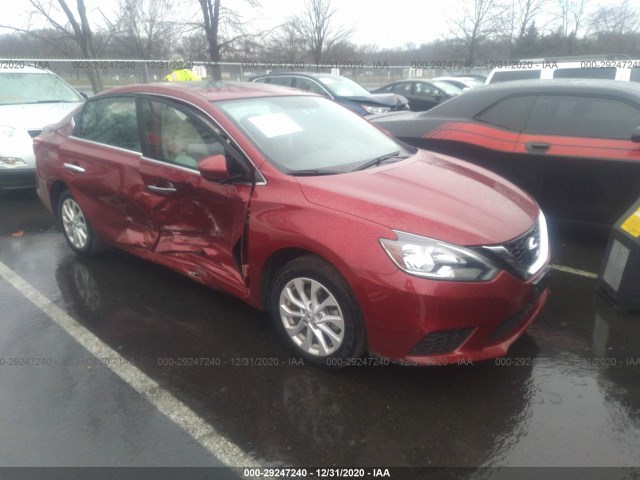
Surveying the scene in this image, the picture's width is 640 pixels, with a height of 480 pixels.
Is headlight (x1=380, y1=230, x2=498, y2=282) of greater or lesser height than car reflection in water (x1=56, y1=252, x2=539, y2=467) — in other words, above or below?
above

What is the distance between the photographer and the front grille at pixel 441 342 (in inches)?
98.6

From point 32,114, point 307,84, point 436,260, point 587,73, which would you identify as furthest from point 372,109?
point 436,260

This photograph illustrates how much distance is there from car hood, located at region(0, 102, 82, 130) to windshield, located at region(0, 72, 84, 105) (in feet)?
0.99

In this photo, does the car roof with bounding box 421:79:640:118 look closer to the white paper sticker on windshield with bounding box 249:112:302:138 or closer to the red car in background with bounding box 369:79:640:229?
the red car in background with bounding box 369:79:640:229

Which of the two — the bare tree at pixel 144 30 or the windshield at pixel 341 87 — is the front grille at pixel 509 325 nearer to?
the windshield at pixel 341 87

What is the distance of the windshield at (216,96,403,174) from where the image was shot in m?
3.15

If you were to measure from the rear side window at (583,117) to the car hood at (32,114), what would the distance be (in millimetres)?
6286

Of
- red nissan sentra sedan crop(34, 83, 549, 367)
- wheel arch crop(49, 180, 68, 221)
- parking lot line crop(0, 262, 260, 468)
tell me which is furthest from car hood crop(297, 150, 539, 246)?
wheel arch crop(49, 180, 68, 221)

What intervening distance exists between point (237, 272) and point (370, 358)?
3.33 feet

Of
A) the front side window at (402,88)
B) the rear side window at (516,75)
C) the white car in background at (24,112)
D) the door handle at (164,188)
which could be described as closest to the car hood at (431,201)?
the door handle at (164,188)

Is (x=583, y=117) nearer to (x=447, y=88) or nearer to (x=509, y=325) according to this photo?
A: (x=509, y=325)

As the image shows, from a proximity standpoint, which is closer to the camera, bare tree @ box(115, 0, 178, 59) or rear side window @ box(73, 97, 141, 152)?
rear side window @ box(73, 97, 141, 152)

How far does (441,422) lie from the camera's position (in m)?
2.54

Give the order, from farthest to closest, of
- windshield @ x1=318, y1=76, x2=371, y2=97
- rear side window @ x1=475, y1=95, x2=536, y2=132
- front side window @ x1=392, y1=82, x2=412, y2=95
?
front side window @ x1=392, y1=82, x2=412, y2=95 < windshield @ x1=318, y1=76, x2=371, y2=97 < rear side window @ x1=475, y1=95, x2=536, y2=132
